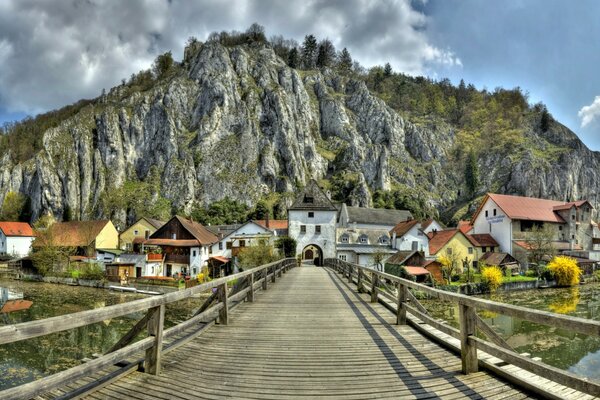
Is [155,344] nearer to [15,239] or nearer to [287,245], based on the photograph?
[287,245]

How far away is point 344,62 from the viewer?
15088cm

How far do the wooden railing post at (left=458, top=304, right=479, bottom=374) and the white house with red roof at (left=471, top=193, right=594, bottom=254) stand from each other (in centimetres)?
5146

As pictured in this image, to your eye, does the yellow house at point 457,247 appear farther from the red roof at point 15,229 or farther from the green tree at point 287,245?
the red roof at point 15,229

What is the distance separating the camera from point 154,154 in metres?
97.9

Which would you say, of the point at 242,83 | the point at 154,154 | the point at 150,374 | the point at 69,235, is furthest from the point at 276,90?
the point at 150,374

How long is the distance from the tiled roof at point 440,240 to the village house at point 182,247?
28238 millimetres

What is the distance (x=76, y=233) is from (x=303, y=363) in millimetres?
64458

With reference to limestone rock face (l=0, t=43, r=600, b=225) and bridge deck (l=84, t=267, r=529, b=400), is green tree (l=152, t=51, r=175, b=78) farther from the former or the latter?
bridge deck (l=84, t=267, r=529, b=400)

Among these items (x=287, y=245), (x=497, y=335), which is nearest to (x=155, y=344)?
(x=497, y=335)

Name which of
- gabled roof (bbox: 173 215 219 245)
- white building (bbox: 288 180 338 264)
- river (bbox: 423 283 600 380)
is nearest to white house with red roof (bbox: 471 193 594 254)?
river (bbox: 423 283 600 380)

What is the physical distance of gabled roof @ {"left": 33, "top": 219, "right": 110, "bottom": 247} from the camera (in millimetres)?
56250

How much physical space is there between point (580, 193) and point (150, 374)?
131 meters

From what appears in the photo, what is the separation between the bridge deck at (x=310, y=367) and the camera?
159 inches

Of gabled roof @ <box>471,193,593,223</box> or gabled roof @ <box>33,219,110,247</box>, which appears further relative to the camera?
gabled roof @ <box>33,219,110,247</box>
